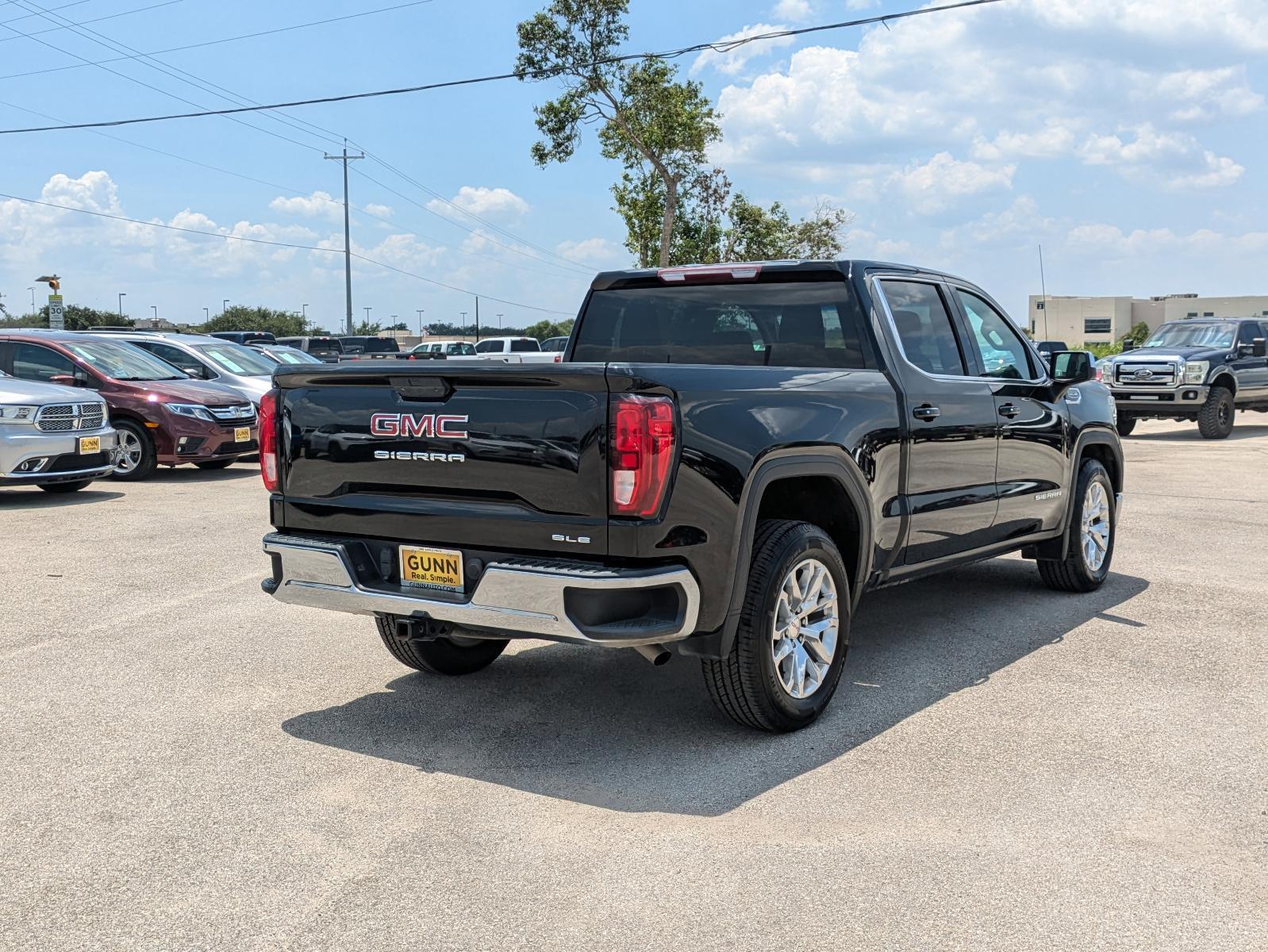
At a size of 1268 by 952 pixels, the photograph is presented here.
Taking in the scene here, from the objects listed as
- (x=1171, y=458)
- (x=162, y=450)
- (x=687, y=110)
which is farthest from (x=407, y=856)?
(x=687, y=110)

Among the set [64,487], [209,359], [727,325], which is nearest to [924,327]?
[727,325]

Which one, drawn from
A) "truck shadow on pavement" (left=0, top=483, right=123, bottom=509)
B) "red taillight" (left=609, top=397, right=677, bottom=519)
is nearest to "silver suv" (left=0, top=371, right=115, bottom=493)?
"truck shadow on pavement" (left=0, top=483, right=123, bottom=509)

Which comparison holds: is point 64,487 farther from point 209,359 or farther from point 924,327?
point 924,327

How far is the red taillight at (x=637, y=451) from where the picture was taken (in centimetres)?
430

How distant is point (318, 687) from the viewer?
227 inches

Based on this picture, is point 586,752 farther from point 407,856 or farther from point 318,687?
point 318,687

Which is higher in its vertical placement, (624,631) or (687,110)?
(687,110)

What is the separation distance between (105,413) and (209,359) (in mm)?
4294

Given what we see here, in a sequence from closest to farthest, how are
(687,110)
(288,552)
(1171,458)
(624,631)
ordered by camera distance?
1. (624,631)
2. (288,552)
3. (1171,458)
4. (687,110)

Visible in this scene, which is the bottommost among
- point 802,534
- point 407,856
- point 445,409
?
point 407,856

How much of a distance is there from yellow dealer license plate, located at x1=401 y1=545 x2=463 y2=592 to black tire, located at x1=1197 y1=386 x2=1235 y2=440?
62.6ft

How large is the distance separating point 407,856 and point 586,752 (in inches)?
43.6

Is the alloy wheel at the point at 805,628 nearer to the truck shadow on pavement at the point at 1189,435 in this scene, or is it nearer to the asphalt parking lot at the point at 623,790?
the asphalt parking lot at the point at 623,790

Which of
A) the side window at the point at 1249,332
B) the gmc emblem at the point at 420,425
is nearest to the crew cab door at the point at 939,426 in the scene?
the gmc emblem at the point at 420,425
